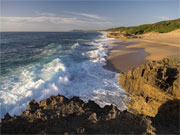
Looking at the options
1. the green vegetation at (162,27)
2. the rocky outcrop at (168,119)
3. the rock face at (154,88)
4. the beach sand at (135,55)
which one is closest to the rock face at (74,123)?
the rocky outcrop at (168,119)

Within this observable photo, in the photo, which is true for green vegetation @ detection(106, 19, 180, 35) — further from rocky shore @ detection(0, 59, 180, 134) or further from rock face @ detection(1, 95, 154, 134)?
rock face @ detection(1, 95, 154, 134)

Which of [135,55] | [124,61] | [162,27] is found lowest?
[124,61]

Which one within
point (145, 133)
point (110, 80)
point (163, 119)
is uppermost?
point (145, 133)

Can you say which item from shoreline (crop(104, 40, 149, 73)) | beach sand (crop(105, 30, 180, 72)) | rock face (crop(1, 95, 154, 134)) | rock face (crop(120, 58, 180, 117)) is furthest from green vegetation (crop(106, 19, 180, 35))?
rock face (crop(1, 95, 154, 134))

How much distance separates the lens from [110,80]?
8.92m

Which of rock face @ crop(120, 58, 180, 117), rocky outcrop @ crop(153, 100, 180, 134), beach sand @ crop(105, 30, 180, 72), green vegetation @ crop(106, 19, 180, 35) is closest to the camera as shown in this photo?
rocky outcrop @ crop(153, 100, 180, 134)

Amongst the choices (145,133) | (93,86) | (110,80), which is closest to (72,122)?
(145,133)

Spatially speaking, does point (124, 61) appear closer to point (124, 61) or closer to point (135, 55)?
point (124, 61)

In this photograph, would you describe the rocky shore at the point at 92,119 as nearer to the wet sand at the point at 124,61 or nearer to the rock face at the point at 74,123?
the rock face at the point at 74,123

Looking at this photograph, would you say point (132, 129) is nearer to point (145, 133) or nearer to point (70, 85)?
point (145, 133)

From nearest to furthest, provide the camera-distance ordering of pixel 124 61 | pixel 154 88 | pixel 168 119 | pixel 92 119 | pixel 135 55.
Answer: pixel 92 119, pixel 168 119, pixel 154 88, pixel 124 61, pixel 135 55

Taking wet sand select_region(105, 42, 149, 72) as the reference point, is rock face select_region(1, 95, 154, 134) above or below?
above

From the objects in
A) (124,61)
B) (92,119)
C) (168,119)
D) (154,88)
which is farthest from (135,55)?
(92,119)

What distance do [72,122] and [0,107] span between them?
5.81 meters
